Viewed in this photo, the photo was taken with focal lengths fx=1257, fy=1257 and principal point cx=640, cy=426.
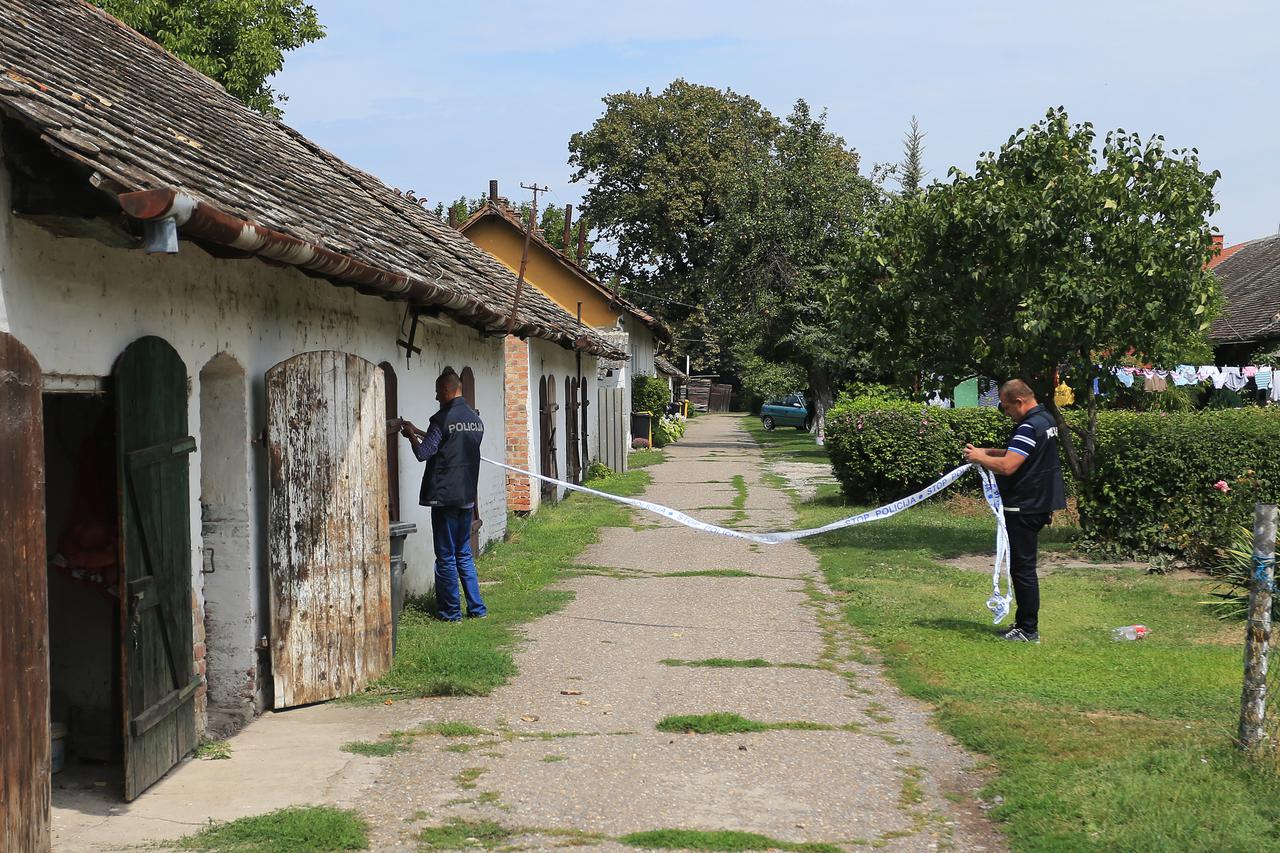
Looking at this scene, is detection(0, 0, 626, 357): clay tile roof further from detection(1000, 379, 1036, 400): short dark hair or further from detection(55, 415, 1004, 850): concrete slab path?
detection(1000, 379, 1036, 400): short dark hair

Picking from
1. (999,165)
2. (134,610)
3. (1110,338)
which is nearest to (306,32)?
(999,165)

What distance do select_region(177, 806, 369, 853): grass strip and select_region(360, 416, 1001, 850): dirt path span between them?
14 centimetres

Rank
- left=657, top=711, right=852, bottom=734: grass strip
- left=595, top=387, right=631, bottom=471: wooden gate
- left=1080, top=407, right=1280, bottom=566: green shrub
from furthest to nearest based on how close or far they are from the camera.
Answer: left=595, top=387, right=631, bottom=471: wooden gate → left=1080, top=407, right=1280, bottom=566: green shrub → left=657, top=711, right=852, bottom=734: grass strip

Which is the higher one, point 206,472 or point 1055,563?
point 206,472

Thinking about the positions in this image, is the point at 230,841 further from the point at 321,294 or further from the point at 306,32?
the point at 306,32

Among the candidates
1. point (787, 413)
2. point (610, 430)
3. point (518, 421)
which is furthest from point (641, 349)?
point (518, 421)

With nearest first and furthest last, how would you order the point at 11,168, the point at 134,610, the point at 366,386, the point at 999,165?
the point at 11,168 → the point at 134,610 → the point at 366,386 → the point at 999,165

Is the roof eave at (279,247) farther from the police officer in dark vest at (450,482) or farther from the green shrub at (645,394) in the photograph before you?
the green shrub at (645,394)

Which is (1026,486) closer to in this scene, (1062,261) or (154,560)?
(1062,261)

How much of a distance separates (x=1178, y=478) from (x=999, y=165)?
3.98 metres

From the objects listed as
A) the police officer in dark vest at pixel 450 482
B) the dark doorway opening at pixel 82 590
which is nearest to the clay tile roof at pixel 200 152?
the police officer in dark vest at pixel 450 482

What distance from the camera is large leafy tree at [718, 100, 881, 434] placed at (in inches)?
1566

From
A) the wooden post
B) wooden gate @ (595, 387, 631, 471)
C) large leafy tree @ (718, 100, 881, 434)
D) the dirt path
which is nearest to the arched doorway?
the dirt path

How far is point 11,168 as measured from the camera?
5.16 m
